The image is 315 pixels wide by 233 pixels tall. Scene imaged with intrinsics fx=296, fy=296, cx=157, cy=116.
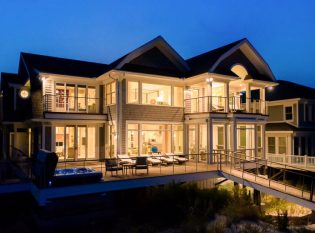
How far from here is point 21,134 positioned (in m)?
24.2

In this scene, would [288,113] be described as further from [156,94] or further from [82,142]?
[82,142]

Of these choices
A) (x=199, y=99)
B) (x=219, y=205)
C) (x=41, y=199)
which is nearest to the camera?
(x=41, y=199)

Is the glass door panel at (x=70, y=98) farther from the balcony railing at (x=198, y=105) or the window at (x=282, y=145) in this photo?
the window at (x=282, y=145)

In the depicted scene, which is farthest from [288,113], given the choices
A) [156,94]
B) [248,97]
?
[156,94]

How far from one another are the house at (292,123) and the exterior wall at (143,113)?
11.7 m

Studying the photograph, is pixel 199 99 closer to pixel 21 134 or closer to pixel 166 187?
pixel 166 187

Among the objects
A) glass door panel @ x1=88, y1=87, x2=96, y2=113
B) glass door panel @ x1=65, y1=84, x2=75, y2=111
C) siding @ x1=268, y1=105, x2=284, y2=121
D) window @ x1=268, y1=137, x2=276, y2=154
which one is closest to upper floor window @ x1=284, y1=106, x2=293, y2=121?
siding @ x1=268, y1=105, x2=284, y2=121

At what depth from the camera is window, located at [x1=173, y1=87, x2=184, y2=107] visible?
65.5ft

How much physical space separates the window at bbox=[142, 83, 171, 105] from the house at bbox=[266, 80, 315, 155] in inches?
494

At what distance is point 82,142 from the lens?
1922 centimetres

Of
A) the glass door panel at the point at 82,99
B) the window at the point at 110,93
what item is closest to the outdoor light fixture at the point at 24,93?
the glass door panel at the point at 82,99

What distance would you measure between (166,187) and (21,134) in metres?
15.6

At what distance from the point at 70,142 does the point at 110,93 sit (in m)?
4.03

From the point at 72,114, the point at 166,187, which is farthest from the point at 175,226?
the point at 72,114
